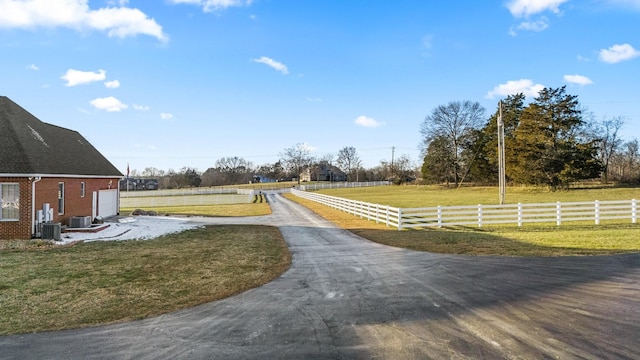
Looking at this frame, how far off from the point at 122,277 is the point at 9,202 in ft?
31.7

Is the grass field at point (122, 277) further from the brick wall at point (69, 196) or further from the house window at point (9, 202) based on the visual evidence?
the brick wall at point (69, 196)

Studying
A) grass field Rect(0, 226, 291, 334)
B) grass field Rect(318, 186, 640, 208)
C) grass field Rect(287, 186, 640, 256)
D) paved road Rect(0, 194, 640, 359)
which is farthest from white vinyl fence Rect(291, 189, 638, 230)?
paved road Rect(0, 194, 640, 359)

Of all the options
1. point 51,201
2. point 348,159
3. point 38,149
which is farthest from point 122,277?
point 348,159

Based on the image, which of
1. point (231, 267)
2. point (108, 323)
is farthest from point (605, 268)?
point (108, 323)

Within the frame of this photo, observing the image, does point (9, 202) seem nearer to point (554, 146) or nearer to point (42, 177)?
point (42, 177)

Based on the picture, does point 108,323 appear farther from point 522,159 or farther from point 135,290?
point 522,159

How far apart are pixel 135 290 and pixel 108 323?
6.17 ft

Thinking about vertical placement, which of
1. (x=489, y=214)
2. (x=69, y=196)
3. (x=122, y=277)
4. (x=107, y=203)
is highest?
(x=69, y=196)

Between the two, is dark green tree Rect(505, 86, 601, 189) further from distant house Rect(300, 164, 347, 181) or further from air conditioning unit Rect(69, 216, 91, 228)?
distant house Rect(300, 164, 347, 181)

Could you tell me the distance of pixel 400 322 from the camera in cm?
545

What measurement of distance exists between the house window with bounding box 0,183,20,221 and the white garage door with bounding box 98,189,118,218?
21.2 feet

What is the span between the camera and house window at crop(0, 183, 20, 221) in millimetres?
14398

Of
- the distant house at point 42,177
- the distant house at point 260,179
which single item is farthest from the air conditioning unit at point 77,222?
the distant house at point 260,179

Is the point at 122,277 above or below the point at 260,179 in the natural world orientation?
below
